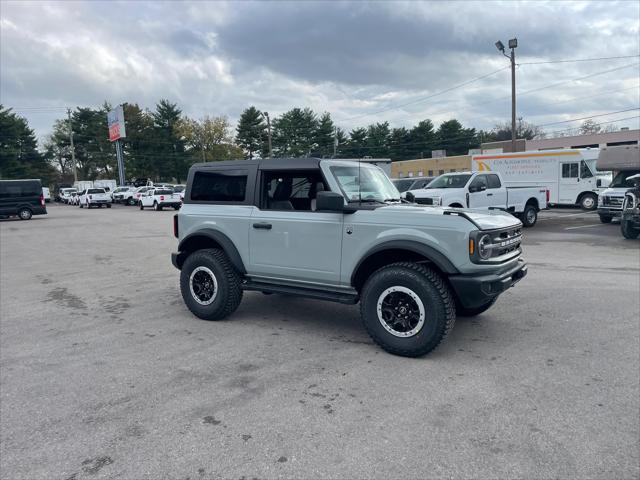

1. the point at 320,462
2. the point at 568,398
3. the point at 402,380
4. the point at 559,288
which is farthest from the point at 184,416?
the point at 559,288

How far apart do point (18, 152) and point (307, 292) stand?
75014 millimetres

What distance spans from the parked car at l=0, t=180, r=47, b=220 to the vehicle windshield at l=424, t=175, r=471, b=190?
24.4m

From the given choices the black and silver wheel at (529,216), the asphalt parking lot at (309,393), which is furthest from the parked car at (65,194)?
the asphalt parking lot at (309,393)

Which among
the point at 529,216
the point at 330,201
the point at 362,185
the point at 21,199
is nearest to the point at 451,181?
the point at 529,216

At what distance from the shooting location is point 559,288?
7.31 metres

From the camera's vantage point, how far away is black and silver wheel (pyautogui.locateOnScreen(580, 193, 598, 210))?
75.4 ft

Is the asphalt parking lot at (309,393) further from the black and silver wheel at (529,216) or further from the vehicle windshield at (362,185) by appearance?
the black and silver wheel at (529,216)

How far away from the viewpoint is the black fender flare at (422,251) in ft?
14.2

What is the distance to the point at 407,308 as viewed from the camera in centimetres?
453

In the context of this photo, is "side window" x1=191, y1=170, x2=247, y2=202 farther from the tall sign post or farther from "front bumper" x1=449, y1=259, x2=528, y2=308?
the tall sign post

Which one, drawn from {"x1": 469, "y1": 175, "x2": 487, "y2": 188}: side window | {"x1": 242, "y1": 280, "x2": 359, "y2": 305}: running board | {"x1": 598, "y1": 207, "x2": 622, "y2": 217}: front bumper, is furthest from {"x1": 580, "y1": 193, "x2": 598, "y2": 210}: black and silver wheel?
{"x1": 242, "y1": 280, "x2": 359, "y2": 305}: running board

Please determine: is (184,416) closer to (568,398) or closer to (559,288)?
(568,398)

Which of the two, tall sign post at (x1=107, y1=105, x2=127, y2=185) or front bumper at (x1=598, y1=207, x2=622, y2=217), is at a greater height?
tall sign post at (x1=107, y1=105, x2=127, y2=185)

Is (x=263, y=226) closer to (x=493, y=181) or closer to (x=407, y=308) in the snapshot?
(x=407, y=308)
